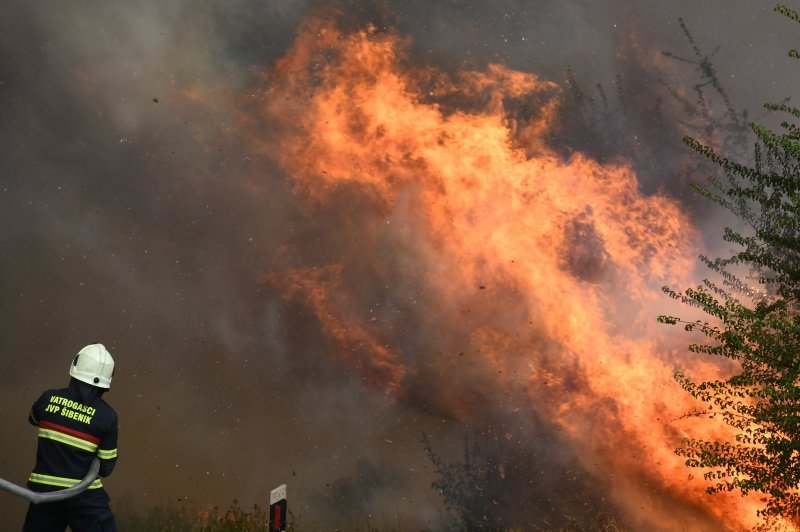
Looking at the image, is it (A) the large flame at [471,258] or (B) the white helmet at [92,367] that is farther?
(A) the large flame at [471,258]

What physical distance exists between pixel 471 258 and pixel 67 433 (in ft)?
30.4

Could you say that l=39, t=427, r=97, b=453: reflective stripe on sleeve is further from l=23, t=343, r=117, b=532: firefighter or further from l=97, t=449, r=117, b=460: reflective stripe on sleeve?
l=97, t=449, r=117, b=460: reflective stripe on sleeve

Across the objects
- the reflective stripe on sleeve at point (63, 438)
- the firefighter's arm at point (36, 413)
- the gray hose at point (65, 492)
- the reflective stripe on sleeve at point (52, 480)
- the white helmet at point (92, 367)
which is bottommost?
the gray hose at point (65, 492)

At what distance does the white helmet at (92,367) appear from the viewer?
675 cm

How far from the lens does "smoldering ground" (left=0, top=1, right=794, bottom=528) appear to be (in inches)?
551

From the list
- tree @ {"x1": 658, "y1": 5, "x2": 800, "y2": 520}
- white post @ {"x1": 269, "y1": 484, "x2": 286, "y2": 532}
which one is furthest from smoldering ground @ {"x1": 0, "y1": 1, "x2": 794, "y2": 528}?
white post @ {"x1": 269, "y1": 484, "x2": 286, "y2": 532}

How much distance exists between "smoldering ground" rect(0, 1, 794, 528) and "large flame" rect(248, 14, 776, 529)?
126mm

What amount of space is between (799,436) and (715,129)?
926 cm

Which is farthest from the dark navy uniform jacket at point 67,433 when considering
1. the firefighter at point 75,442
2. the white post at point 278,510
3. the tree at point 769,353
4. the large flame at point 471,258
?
the large flame at point 471,258

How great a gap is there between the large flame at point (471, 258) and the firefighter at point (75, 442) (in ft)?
26.1

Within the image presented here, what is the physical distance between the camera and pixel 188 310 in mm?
14344

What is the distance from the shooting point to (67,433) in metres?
6.69

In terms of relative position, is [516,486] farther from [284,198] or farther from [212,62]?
[212,62]

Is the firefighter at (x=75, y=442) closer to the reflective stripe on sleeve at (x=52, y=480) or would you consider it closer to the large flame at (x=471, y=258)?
→ the reflective stripe on sleeve at (x=52, y=480)
